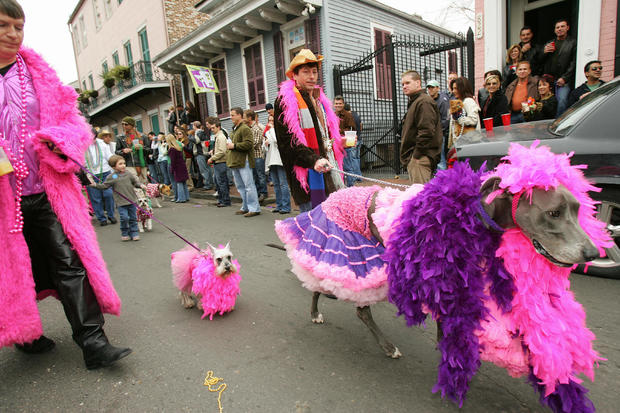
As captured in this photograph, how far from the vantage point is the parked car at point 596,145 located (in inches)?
125

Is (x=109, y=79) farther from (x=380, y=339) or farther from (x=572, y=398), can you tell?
(x=572, y=398)

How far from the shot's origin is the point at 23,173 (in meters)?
2.32

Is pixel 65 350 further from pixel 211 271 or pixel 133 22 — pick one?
pixel 133 22

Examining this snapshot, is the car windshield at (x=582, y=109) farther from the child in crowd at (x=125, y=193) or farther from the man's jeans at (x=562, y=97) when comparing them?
the child in crowd at (x=125, y=193)

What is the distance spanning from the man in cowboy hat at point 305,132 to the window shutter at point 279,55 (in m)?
9.40

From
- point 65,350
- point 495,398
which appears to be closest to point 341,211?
point 495,398

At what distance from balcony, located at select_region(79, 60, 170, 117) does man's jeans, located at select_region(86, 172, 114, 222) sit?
10.9 metres

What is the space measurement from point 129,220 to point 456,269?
595cm

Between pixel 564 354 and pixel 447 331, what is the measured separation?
1.54 ft

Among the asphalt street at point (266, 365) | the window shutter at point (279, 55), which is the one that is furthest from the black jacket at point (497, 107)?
the window shutter at point (279, 55)

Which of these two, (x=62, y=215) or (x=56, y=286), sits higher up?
(x=62, y=215)

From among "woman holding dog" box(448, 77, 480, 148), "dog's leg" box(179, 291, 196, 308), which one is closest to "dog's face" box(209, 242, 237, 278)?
"dog's leg" box(179, 291, 196, 308)

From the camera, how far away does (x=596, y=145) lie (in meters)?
3.23

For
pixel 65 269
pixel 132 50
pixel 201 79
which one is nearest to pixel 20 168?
pixel 65 269
